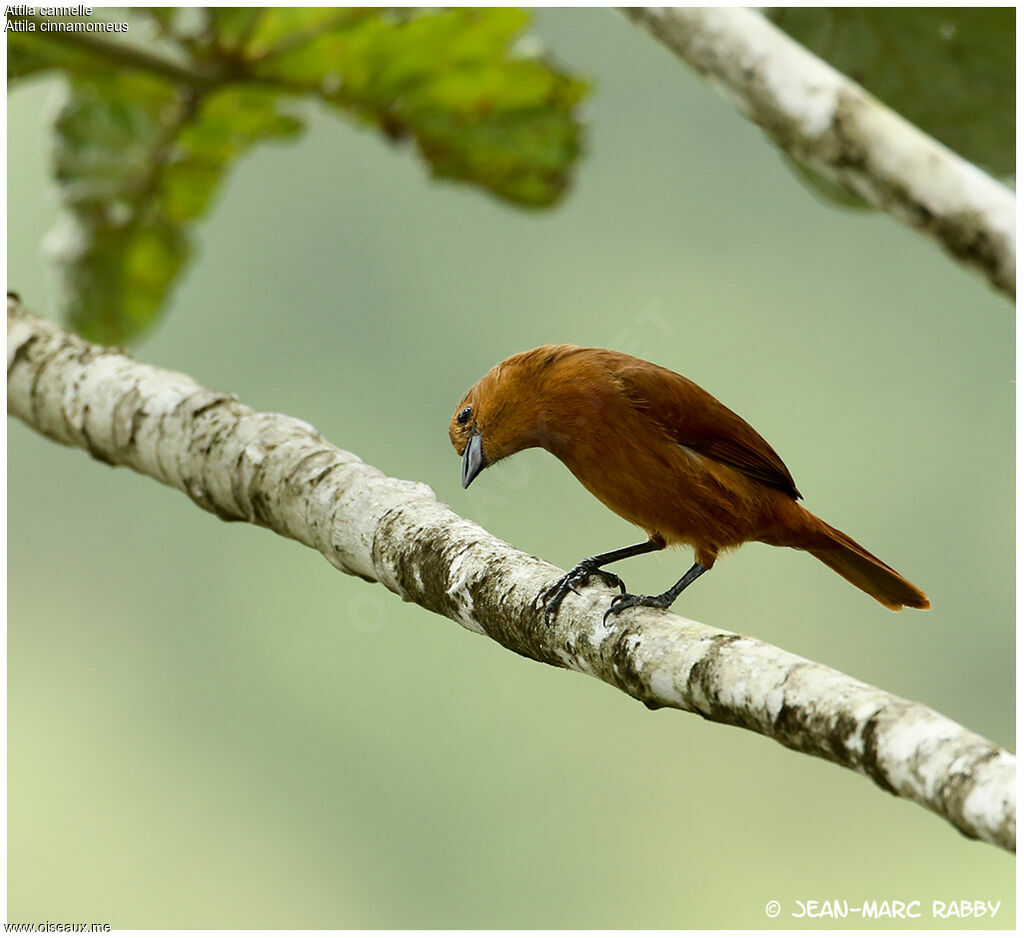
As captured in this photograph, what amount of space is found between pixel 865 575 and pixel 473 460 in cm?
86

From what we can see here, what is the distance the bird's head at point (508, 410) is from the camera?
2.38 m

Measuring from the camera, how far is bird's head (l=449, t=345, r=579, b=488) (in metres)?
2.38

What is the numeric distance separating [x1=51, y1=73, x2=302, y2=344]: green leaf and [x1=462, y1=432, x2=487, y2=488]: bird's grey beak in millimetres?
2335

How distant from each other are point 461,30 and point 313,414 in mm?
4591

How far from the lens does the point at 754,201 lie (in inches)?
271

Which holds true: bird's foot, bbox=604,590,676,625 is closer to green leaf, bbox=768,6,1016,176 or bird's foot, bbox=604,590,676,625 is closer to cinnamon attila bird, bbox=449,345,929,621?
cinnamon attila bird, bbox=449,345,929,621

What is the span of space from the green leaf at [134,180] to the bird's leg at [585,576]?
2.53 metres

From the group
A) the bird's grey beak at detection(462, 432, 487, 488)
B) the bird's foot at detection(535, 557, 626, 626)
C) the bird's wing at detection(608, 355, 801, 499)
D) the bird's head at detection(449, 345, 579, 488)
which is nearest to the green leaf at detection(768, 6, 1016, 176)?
the bird's wing at detection(608, 355, 801, 499)

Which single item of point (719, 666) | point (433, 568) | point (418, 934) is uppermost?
point (433, 568)

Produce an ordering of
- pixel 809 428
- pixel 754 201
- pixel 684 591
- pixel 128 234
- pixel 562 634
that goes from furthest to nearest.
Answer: pixel 754 201 < pixel 128 234 < pixel 809 428 < pixel 684 591 < pixel 562 634

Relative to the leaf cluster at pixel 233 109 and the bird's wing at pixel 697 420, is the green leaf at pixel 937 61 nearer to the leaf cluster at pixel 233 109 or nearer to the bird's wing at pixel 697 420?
the leaf cluster at pixel 233 109

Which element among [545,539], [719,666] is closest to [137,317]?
[545,539]

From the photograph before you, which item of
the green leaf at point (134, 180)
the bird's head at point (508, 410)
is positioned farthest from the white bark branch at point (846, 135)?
the green leaf at point (134, 180)

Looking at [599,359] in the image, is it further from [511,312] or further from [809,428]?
[511,312]
